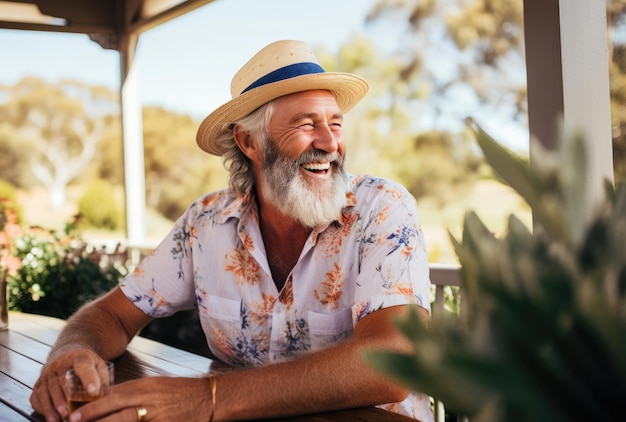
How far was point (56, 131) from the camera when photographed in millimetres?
20844

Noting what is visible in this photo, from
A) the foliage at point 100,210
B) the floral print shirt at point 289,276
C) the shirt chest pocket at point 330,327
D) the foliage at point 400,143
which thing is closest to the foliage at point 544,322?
the floral print shirt at point 289,276

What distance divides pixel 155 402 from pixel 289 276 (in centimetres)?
68

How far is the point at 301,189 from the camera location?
1997 mm

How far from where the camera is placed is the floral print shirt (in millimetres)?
1711

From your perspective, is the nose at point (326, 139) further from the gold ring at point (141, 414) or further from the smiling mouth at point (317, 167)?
the gold ring at point (141, 414)

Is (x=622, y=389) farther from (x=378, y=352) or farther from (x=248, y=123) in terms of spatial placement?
(x=248, y=123)

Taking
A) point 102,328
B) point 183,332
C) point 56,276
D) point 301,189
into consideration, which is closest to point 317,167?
point 301,189

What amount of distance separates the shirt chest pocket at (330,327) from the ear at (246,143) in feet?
1.99

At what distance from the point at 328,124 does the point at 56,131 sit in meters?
20.3

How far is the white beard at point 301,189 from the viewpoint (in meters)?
1.90

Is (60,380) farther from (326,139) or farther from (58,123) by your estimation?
(58,123)

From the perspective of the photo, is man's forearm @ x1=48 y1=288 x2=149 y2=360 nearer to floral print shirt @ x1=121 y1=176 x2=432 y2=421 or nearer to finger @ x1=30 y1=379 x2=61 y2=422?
floral print shirt @ x1=121 y1=176 x2=432 y2=421

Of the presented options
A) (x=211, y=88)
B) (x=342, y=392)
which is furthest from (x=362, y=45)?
(x=342, y=392)

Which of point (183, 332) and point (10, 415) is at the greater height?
point (10, 415)
